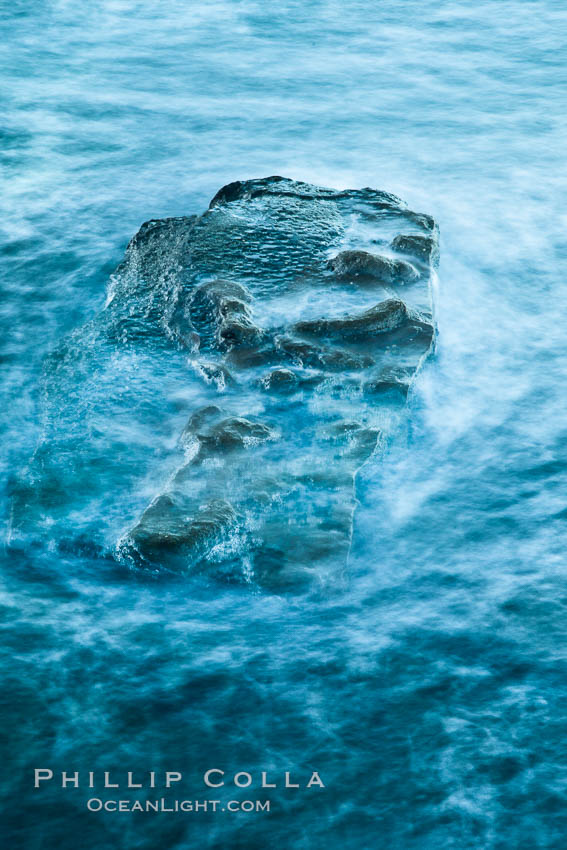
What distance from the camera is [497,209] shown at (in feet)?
37.4

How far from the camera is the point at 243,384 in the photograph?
7.64 m

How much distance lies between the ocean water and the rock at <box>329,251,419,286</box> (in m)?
0.56

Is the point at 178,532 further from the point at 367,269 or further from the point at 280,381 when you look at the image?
the point at 367,269

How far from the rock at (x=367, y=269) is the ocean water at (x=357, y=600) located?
1.84ft

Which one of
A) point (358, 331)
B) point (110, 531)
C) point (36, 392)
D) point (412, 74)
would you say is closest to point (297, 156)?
point (412, 74)

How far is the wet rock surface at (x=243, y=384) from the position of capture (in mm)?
6219

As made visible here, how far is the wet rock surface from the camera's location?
20.4 feet

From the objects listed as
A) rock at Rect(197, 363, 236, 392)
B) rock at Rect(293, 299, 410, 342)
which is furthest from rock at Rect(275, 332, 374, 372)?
rock at Rect(197, 363, 236, 392)

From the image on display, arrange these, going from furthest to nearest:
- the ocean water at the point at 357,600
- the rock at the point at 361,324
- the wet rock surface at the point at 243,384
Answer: the rock at the point at 361,324, the wet rock surface at the point at 243,384, the ocean water at the point at 357,600

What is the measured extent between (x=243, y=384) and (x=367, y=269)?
2013 mm

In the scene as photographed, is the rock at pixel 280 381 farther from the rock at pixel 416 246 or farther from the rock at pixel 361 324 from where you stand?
the rock at pixel 416 246

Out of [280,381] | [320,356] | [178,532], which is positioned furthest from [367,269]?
[178,532]

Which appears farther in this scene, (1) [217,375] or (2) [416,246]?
(2) [416,246]

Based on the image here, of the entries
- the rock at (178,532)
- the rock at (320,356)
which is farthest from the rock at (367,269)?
the rock at (178,532)
